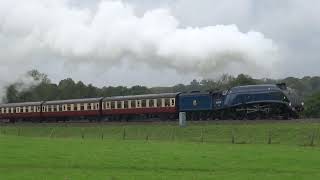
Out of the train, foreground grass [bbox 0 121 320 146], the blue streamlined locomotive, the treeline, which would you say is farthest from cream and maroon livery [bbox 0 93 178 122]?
the treeline

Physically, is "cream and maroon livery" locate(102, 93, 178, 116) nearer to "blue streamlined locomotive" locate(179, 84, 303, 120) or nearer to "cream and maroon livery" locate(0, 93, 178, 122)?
"cream and maroon livery" locate(0, 93, 178, 122)

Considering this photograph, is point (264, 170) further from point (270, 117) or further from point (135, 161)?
point (270, 117)

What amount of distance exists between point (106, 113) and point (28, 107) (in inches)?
582

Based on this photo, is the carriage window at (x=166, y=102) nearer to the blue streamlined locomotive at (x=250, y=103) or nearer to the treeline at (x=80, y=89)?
the blue streamlined locomotive at (x=250, y=103)

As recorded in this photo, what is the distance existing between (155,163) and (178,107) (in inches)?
1328

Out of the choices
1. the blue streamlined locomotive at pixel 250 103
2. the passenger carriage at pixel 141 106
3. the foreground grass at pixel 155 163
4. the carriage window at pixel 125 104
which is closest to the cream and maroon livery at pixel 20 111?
the passenger carriage at pixel 141 106

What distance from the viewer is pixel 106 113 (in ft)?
214

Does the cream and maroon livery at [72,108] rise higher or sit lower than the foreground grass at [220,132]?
higher

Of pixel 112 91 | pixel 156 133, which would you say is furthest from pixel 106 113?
pixel 112 91

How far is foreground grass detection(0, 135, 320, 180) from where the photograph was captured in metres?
19.8

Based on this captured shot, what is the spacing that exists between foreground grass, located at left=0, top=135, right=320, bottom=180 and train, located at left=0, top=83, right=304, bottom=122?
19544mm

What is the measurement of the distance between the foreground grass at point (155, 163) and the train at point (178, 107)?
19544 mm

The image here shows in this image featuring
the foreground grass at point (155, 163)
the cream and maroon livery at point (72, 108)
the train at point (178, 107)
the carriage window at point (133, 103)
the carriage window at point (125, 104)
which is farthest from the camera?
the cream and maroon livery at point (72, 108)

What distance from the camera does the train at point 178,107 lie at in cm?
4941
